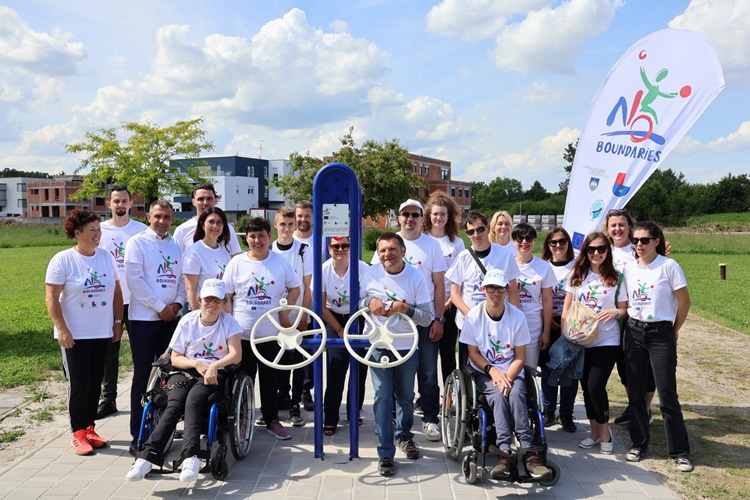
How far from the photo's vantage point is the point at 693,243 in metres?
34.1

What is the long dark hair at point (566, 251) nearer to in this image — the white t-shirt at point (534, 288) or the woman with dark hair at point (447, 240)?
the white t-shirt at point (534, 288)

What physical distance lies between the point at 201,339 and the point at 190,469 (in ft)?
3.20

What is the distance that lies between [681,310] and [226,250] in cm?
364

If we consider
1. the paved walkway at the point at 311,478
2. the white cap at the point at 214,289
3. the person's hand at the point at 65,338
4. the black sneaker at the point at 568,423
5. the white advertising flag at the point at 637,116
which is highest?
the white advertising flag at the point at 637,116

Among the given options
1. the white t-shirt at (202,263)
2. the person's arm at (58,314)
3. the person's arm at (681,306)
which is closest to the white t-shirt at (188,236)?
the white t-shirt at (202,263)

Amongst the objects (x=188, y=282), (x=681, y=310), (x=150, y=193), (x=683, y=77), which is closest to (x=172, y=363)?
(x=188, y=282)

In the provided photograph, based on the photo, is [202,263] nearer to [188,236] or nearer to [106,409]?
[188,236]

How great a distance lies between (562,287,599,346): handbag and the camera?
15.4 feet

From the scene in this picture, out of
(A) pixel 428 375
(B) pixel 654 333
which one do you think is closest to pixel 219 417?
(A) pixel 428 375

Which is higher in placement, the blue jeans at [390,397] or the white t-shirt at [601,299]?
the white t-shirt at [601,299]

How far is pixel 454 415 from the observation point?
182 inches

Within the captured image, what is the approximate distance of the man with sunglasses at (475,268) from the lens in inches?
193

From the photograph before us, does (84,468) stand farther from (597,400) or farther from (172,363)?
(597,400)

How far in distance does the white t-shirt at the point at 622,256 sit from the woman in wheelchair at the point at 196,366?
3.12m
